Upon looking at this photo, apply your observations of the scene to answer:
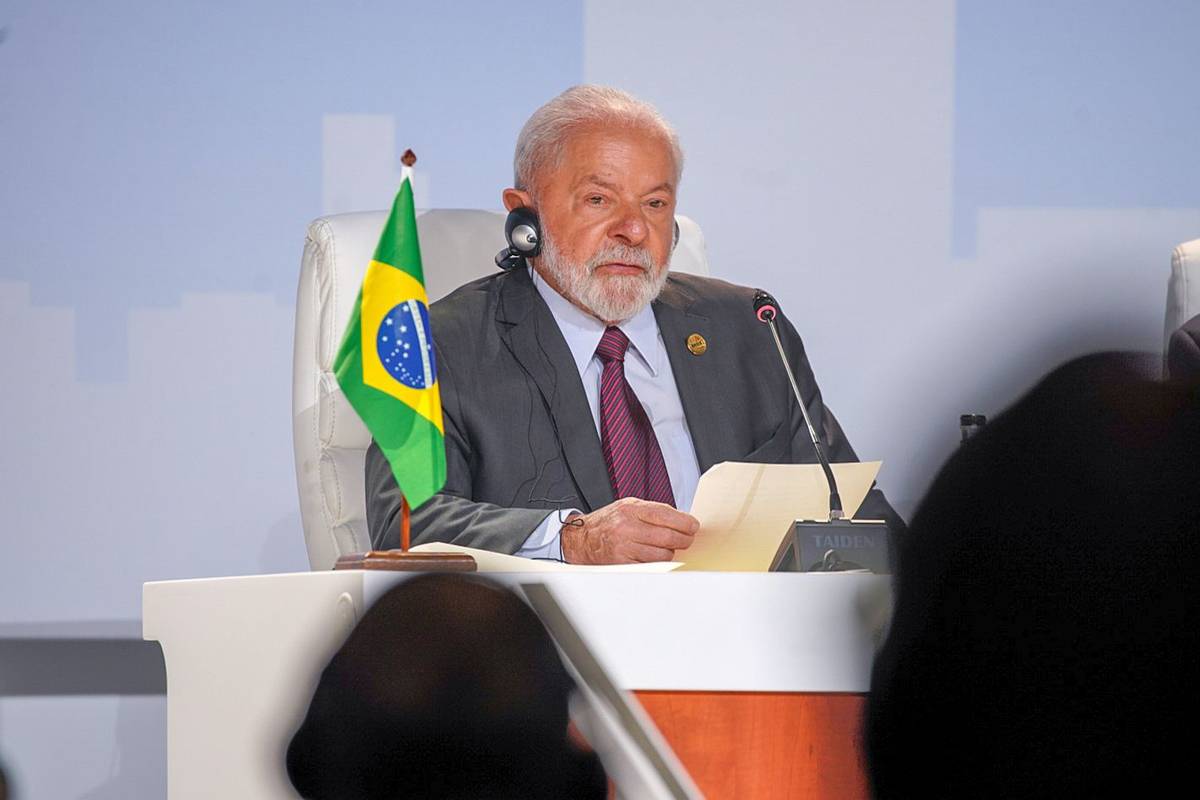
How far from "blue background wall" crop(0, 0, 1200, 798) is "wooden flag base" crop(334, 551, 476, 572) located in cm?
169

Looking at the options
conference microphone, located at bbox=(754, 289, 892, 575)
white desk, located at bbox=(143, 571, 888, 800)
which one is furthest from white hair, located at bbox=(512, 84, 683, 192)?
white desk, located at bbox=(143, 571, 888, 800)

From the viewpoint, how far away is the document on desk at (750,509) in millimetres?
1348

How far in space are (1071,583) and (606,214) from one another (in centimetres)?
200

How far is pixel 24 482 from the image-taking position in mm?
2660

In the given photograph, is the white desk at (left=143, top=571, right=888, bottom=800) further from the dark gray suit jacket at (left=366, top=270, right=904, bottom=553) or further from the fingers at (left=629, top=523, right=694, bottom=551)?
the dark gray suit jacket at (left=366, top=270, right=904, bottom=553)

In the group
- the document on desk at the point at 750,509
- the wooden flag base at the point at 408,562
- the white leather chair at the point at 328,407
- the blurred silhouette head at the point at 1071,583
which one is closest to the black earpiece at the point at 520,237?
the white leather chair at the point at 328,407

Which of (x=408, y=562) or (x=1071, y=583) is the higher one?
(x=1071, y=583)

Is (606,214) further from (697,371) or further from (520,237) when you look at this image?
(697,371)

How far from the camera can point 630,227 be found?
2.27 metres

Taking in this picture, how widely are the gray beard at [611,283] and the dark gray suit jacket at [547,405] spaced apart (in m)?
0.06

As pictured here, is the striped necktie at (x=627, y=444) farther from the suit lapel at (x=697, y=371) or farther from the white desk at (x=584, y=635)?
the white desk at (x=584, y=635)

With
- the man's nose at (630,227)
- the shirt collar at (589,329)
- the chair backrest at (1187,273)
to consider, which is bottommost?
the shirt collar at (589,329)

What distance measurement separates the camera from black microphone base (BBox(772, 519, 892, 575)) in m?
1.10

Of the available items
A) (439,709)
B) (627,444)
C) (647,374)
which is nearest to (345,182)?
(647,374)
